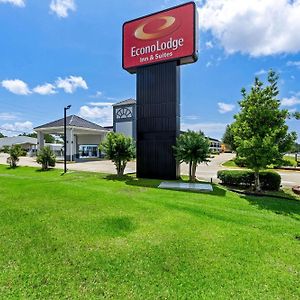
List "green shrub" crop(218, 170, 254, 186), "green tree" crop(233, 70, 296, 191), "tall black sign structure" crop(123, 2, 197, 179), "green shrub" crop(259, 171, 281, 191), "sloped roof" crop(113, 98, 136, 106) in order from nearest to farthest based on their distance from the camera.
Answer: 1. "green tree" crop(233, 70, 296, 191)
2. "green shrub" crop(259, 171, 281, 191)
3. "green shrub" crop(218, 170, 254, 186)
4. "tall black sign structure" crop(123, 2, 197, 179)
5. "sloped roof" crop(113, 98, 136, 106)

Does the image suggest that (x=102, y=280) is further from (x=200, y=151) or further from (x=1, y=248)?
(x=200, y=151)

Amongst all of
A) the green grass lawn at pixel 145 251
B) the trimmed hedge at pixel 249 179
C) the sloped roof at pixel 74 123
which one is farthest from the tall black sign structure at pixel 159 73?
the sloped roof at pixel 74 123

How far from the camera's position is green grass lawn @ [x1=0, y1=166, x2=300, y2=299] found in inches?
155

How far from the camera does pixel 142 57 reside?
17.3 metres

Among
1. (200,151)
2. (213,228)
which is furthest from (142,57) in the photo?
(213,228)

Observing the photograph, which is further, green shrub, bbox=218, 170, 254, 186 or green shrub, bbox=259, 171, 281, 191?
green shrub, bbox=218, 170, 254, 186

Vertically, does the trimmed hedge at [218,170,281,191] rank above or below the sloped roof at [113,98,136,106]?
below

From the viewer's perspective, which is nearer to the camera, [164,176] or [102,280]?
[102,280]

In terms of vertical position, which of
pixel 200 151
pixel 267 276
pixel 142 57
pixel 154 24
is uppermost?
pixel 154 24

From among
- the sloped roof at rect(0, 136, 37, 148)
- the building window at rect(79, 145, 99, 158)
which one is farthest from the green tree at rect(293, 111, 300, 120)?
the sloped roof at rect(0, 136, 37, 148)

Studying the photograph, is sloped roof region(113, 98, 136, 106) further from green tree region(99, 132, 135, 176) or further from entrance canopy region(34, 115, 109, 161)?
green tree region(99, 132, 135, 176)

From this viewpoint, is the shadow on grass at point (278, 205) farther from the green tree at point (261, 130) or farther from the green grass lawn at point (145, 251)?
the green tree at point (261, 130)

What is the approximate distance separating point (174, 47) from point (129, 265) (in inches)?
593

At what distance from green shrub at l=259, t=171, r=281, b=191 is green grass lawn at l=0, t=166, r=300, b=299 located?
16.7 feet
